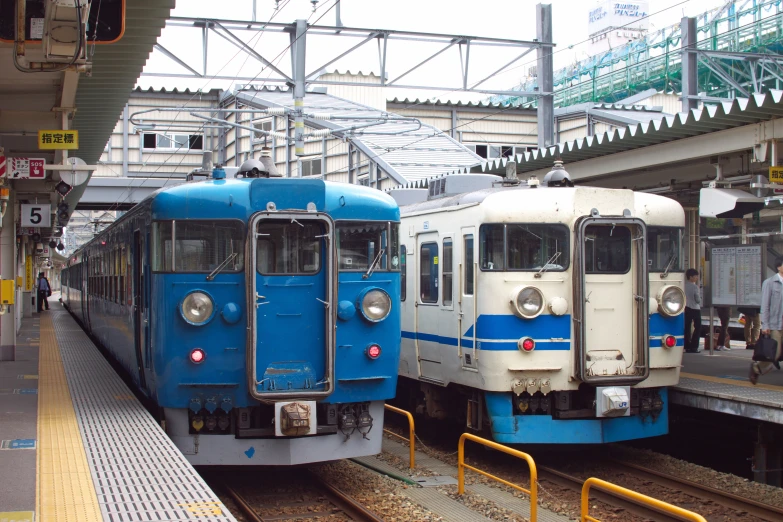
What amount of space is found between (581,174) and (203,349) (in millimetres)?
7782

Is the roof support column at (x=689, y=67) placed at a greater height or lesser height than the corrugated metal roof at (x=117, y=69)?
greater

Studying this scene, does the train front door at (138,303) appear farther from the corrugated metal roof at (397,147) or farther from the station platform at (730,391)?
the corrugated metal roof at (397,147)

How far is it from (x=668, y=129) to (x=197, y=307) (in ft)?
21.0

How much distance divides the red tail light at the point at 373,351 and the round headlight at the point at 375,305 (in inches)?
9.6

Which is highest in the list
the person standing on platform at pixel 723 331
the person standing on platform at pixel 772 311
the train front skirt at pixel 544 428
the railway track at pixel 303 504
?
the person standing on platform at pixel 772 311

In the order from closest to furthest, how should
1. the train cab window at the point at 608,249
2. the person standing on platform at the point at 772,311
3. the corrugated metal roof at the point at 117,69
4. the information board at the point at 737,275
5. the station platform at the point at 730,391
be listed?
the corrugated metal roof at the point at 117,69 < the station platform at the point at 730,391 < the train cab window at the point at 608,249 < the person standing on platform at the point at 772,311 < the information board at the point at 737,275

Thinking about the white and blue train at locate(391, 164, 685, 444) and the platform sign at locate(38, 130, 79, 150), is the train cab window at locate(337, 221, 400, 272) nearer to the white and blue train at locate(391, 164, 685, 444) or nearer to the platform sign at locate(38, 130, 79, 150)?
the white and blue train at locate(391, 164, 685, 444)

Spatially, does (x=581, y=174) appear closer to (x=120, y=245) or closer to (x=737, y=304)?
(x=737, y=304)

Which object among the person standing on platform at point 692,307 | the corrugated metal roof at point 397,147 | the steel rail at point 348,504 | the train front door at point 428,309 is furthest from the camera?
the corrugated metal roof at point 397,147

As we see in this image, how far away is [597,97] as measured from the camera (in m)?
37.6

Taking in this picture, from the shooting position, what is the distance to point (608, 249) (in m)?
9.95

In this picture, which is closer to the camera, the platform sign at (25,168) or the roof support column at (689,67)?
the platform sign at (25,168)

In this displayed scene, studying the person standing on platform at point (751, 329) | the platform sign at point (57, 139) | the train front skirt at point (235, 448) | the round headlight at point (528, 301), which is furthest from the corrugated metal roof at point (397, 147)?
the train front skirt at point (235, 448)

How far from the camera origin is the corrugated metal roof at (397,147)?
2732cm
